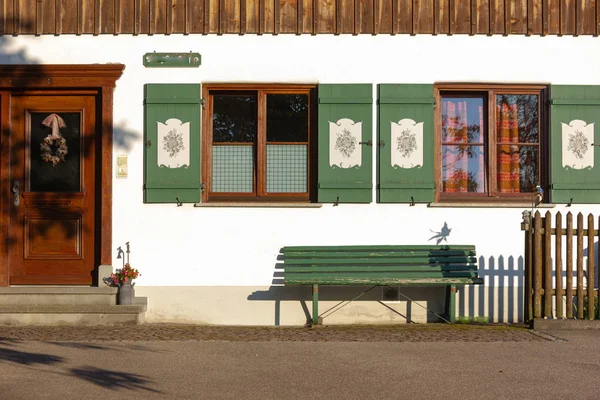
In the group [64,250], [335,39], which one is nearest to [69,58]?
[64,250]

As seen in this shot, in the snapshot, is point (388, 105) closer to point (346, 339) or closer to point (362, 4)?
point (362, 4)

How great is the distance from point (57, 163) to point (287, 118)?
2905 mm

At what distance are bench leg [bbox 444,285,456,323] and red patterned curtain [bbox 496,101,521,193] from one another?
152 cm

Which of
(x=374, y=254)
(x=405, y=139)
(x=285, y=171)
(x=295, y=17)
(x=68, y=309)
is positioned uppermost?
(x=295, y=17)

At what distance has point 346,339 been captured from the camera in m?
10.2

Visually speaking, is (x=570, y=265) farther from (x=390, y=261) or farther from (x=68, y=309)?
(x=68, y=309)

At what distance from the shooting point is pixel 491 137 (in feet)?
40.2

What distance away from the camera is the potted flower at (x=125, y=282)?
11.6 meters

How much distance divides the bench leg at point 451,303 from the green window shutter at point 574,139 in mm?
1733

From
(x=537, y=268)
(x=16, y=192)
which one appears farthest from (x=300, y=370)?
(x=16, y=192)

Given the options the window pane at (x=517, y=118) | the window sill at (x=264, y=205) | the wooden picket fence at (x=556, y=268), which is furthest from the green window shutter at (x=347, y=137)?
the wooden picket fence at (x=556, y=268)

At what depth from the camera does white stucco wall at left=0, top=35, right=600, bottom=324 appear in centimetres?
1192

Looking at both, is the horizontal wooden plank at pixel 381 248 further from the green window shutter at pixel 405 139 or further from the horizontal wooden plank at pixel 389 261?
the green window shutter at pixel 405 139

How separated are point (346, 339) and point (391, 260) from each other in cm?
174
